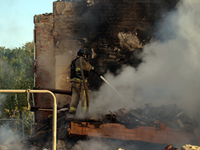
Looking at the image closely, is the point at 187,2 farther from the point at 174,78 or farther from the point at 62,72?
the point at 62,72

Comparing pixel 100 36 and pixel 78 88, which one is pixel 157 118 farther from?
pixel 100 36

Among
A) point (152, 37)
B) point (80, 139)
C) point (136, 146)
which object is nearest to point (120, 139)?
point (136, 146)

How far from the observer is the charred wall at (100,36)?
401 inches

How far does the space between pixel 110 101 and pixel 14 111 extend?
16143 mm

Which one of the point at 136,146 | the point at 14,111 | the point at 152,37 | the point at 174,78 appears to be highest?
the point at 152,37

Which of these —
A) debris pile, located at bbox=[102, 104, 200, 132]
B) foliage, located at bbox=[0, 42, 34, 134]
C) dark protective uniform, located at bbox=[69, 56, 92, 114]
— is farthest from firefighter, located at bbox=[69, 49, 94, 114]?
foliage, located at bbox=[0, 42, 34, 134]

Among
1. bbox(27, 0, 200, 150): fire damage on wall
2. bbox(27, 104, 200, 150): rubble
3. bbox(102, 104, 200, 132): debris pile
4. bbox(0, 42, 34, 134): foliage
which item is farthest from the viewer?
bbox(0, 42, 34, 134): foliage

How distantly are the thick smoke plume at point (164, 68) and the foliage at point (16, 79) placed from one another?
10831 mm

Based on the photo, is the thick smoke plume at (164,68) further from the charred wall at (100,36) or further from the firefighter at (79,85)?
the firefighter at (79,85)

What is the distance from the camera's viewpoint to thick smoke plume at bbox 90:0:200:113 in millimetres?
9656

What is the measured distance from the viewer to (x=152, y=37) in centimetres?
1020

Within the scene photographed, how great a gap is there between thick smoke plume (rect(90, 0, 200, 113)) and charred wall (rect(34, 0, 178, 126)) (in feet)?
1.24

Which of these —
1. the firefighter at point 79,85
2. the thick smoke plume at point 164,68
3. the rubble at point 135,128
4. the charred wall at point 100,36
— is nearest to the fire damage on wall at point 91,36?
the charred wall at point 100,36

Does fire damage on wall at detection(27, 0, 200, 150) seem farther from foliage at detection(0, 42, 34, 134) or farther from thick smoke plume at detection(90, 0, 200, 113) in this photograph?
foliage at detection(0, 42, 34, 134)
